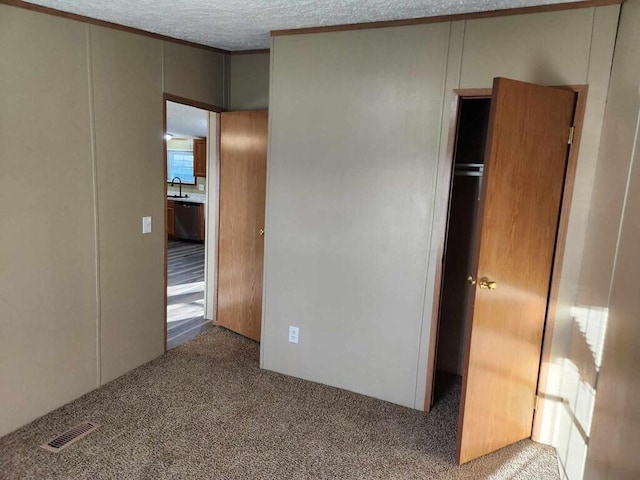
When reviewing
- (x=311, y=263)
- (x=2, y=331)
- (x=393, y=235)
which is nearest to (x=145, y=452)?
(x=2, y=331)

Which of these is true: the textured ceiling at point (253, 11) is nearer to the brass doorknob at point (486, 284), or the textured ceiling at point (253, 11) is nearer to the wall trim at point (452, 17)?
the wall trim at point (452, 17)

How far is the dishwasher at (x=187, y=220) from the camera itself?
8023mm

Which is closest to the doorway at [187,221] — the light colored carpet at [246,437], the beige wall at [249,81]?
the beige wall at [249,81]

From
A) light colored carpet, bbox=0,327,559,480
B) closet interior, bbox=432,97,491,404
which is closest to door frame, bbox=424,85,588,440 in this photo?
light colored carpet, bbox=0,327,559,480

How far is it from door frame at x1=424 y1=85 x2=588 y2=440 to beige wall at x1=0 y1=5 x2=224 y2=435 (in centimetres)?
202

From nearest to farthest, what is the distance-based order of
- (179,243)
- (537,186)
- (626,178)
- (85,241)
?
1. (626,178)
2. (537,186)
3. (85,241)
4. (179,243)

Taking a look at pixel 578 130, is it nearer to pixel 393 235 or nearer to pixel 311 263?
pixel 393 235

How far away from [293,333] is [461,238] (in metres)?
1.46

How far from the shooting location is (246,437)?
2.40m

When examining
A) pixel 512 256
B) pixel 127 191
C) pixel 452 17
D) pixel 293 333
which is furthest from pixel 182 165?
pixel 512 256

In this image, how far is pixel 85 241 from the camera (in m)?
2.67

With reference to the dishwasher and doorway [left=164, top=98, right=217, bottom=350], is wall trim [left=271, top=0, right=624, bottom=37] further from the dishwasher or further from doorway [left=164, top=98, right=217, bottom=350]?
the dishwasher

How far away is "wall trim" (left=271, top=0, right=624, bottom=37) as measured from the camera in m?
2.15

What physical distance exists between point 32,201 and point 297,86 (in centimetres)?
171
